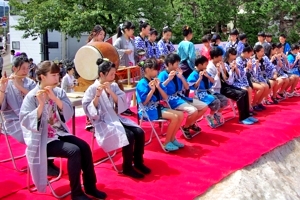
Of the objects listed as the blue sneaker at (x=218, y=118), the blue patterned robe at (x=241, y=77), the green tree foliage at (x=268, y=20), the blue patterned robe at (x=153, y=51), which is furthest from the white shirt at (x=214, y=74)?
the green tree foliage at (x=268, y=20)

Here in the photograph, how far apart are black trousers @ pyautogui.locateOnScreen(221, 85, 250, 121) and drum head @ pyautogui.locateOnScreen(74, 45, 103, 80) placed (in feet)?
8.52

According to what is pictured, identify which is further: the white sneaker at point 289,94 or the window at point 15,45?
the window at point 15,45

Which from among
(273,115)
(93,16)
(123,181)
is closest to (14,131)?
(123,181)

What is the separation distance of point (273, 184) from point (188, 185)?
145 centimetres

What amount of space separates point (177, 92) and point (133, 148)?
5.42 feet

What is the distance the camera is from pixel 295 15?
17.4 meters

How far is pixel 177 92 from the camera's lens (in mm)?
5812

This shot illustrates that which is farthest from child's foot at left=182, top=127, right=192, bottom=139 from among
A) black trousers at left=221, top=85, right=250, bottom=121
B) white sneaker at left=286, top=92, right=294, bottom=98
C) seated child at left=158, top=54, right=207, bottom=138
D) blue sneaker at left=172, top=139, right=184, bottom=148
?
white sneaker at left=286, top=92, right=294, bottom=98

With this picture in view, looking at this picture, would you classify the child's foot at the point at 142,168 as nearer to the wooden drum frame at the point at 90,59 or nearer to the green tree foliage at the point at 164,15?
the wooden drum frame at the point at 90,59

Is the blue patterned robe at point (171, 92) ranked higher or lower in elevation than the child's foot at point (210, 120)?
higher

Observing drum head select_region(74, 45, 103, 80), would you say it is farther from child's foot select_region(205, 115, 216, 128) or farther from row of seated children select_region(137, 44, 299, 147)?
child's foot select_region(205, 115, 216, 128)

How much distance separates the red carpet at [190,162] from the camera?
4082 mm

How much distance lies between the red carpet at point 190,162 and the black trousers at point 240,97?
0.79ft

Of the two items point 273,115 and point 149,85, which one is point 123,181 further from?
point 273,115
